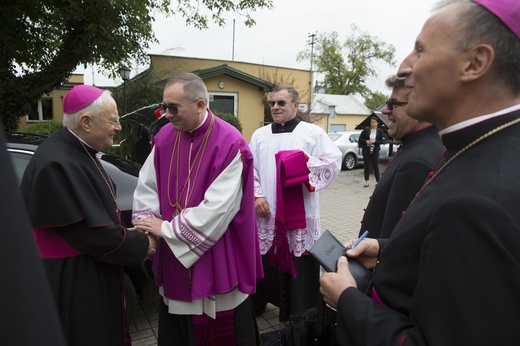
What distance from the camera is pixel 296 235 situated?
3.41 meters

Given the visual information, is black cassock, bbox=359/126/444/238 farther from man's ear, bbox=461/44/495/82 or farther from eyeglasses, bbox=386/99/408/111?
man's ear, bbox=461/44/495/82

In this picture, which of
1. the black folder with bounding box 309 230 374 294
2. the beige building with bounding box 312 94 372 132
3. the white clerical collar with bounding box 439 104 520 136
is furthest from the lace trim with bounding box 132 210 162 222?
the beige building with bounding box 312 94 372 132

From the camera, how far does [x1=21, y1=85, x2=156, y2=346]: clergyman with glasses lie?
6.72 ft

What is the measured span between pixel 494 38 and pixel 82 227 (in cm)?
209

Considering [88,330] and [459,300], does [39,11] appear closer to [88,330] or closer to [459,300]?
[88,330]

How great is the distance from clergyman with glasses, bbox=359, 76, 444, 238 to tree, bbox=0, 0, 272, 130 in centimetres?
992

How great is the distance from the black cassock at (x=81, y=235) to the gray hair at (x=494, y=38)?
1.94 metres

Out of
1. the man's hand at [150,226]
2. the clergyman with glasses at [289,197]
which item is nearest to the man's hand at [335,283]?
the man's hand at [150,226]

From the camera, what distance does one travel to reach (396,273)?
1.11 m

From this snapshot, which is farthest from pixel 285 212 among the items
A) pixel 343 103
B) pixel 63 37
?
pixel 343 103

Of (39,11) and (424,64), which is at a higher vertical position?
(39,11)

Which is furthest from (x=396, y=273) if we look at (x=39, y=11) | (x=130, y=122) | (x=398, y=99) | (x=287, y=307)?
(x=39, y=11)

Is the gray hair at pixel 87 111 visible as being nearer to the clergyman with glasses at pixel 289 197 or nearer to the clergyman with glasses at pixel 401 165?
the clergyman with glasses at pixel 289 197

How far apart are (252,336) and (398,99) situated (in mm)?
1934
